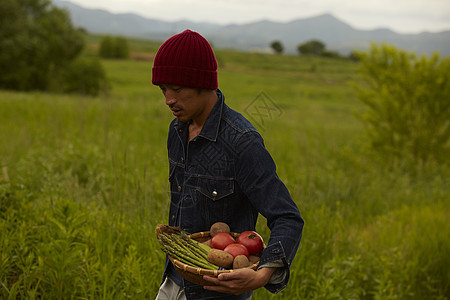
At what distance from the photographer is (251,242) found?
1.67 m

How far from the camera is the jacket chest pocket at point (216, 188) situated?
5.89 ft

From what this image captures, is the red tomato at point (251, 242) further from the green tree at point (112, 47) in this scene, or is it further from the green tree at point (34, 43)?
the green tree at point (112, 47)

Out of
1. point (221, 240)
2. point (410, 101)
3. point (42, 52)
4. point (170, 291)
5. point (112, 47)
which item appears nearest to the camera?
point (221, 240)

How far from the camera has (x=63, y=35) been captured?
39.3 metres

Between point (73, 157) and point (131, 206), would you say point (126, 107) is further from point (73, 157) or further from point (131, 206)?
point (131, 206)

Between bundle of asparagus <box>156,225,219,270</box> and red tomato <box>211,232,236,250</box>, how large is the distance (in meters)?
0.04

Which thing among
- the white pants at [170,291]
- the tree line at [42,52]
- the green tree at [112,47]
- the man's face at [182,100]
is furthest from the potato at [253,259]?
the green tree at [112,47]

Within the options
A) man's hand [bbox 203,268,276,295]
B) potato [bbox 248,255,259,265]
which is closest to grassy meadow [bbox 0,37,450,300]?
potato [bbox 248,255,259,265]

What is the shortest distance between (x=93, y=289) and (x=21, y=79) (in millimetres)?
37569

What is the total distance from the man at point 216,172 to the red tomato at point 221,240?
0.55 ft

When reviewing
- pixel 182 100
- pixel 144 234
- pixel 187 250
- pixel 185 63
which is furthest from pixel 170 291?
pixel 144 234

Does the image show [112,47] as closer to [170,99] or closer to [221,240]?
[170,99]

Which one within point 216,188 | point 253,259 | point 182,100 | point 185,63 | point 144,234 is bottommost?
point 144,234

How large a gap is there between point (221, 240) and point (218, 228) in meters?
0.11
